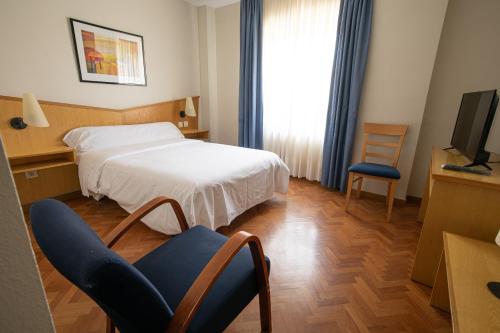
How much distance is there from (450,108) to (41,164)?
4.53 m

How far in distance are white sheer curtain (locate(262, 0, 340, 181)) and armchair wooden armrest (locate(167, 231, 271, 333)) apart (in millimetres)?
2592

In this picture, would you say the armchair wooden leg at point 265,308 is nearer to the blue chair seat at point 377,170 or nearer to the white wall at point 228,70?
the blue chair seat at point 377,170

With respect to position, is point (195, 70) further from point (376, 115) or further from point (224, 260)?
point (224, 260)

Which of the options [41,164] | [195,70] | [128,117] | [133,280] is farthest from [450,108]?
[41,164]

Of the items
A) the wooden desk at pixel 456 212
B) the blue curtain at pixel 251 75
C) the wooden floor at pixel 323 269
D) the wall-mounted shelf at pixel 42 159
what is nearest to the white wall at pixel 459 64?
A: the wooden floor at pixel 323 269

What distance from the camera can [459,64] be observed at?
101 inches

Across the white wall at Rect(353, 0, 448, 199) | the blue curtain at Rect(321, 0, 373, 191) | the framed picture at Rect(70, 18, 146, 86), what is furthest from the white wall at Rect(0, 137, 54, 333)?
the white wall at Rect(353, 0, 448, 199)

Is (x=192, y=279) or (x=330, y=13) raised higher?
(x=330, y=13)

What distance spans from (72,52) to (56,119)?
795 mm

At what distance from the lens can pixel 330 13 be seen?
3.01m

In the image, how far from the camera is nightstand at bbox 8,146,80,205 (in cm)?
236

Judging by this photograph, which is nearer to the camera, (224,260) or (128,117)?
(224,260)

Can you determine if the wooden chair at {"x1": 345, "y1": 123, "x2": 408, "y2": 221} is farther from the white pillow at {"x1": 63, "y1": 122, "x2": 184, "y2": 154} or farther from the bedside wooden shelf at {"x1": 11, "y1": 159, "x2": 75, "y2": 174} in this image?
the bedside wooden shelf at {"x1": 11, "y1": 159, "x2": 75, "y2": 174}

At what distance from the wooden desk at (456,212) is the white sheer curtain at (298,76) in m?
1.94
